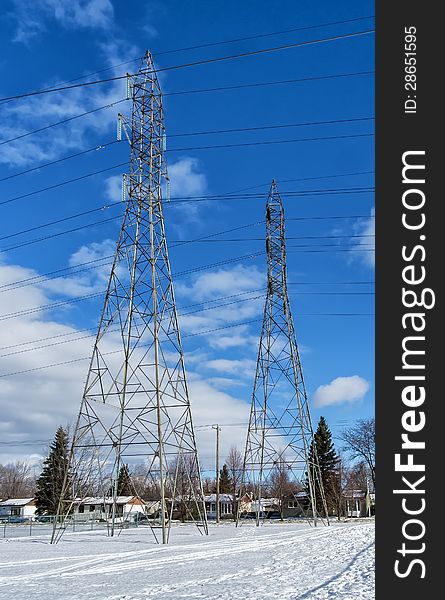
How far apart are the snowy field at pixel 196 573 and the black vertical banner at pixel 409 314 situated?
372 centimetres

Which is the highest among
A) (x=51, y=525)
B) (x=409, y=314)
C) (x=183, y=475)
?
(x=409, y=314)

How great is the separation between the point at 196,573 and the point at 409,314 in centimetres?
968

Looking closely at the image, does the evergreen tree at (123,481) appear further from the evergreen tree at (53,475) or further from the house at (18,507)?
the house at (18,507)

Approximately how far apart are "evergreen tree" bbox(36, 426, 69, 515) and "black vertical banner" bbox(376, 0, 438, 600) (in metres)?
61.9

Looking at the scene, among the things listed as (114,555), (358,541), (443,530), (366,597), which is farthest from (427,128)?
(358,541)

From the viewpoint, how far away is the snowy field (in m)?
11.1

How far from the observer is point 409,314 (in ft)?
23.0

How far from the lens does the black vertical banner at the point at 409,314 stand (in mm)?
6672

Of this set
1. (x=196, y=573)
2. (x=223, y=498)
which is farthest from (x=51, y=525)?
(x=223, y=498)

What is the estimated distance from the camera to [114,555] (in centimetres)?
2005

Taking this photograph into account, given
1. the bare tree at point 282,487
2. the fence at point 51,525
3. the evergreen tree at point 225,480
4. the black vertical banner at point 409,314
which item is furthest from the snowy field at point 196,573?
the evergreen tree at point 225,480

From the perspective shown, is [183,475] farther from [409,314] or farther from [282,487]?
[409,314]

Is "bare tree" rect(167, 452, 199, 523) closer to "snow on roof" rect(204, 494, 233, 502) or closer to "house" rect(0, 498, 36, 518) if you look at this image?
"snow on roof" rect(204, 494, 233, 502)

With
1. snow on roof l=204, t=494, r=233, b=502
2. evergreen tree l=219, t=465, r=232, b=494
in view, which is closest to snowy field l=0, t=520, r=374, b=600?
snow on roof l=204, t=494, r=233, b=502
